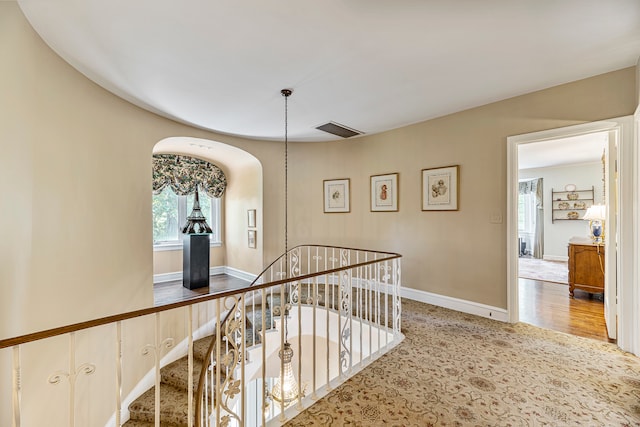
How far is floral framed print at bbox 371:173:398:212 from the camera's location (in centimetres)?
428

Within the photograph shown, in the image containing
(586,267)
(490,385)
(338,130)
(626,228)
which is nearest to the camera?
(490,385)

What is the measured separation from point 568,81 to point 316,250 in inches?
163

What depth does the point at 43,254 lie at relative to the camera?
201 cm

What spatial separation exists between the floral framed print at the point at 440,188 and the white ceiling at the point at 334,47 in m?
0.94

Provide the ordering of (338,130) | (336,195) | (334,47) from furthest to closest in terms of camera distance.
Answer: (336,195), (338,130), (334,47)

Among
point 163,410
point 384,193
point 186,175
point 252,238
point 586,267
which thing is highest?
point 186,175

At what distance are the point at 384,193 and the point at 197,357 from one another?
3.67 metres

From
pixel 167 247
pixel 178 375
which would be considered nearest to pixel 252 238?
pixel 167 247

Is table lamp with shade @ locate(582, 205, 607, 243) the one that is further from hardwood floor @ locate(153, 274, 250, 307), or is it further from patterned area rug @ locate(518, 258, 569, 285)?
hardwood floor @ locate(153, 274, 250, 307)

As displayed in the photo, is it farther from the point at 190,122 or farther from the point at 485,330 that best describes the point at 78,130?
the point at 485,330

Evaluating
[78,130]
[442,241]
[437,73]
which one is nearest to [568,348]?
[442,241]

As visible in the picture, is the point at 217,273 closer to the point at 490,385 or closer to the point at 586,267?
the point at 490,385

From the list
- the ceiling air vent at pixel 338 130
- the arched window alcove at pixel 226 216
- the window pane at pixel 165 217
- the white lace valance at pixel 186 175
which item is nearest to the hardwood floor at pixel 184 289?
→ the arched window alcove at pixel 226 216

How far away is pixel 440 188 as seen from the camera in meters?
3.78
